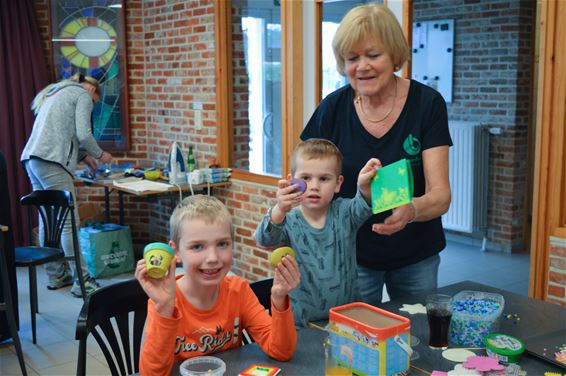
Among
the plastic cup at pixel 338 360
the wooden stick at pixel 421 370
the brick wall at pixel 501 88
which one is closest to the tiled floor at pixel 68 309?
the brick wall at pixel 501 88

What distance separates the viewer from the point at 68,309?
4.34 metres

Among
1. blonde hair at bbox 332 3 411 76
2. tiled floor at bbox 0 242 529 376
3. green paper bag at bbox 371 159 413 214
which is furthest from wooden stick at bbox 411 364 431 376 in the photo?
tiled floor at bbox 0 242 529 376

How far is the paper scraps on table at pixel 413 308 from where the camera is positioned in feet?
6.24

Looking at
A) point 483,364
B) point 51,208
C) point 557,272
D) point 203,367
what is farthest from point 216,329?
point 51,208

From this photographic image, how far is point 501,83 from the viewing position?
5809 mm

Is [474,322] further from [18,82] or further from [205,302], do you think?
[18,82]

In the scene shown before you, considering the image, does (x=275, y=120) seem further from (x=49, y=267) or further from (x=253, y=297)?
(x=253, y=297)

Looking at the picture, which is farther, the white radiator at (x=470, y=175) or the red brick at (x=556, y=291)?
the white radiator at (x=470, y=175)

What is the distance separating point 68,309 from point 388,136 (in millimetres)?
3097

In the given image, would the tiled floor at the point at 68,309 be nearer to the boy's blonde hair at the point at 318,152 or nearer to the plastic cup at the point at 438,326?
the boy's blonde hair at the point at 318,152

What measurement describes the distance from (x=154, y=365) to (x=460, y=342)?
31.9 inches

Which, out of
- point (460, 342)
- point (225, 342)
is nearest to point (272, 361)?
point (225, 342)

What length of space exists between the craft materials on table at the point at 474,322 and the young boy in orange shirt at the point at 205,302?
1.47 feet

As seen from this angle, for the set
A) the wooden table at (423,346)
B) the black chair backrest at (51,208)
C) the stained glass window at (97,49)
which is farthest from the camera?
the stained glass window at (97,49)
